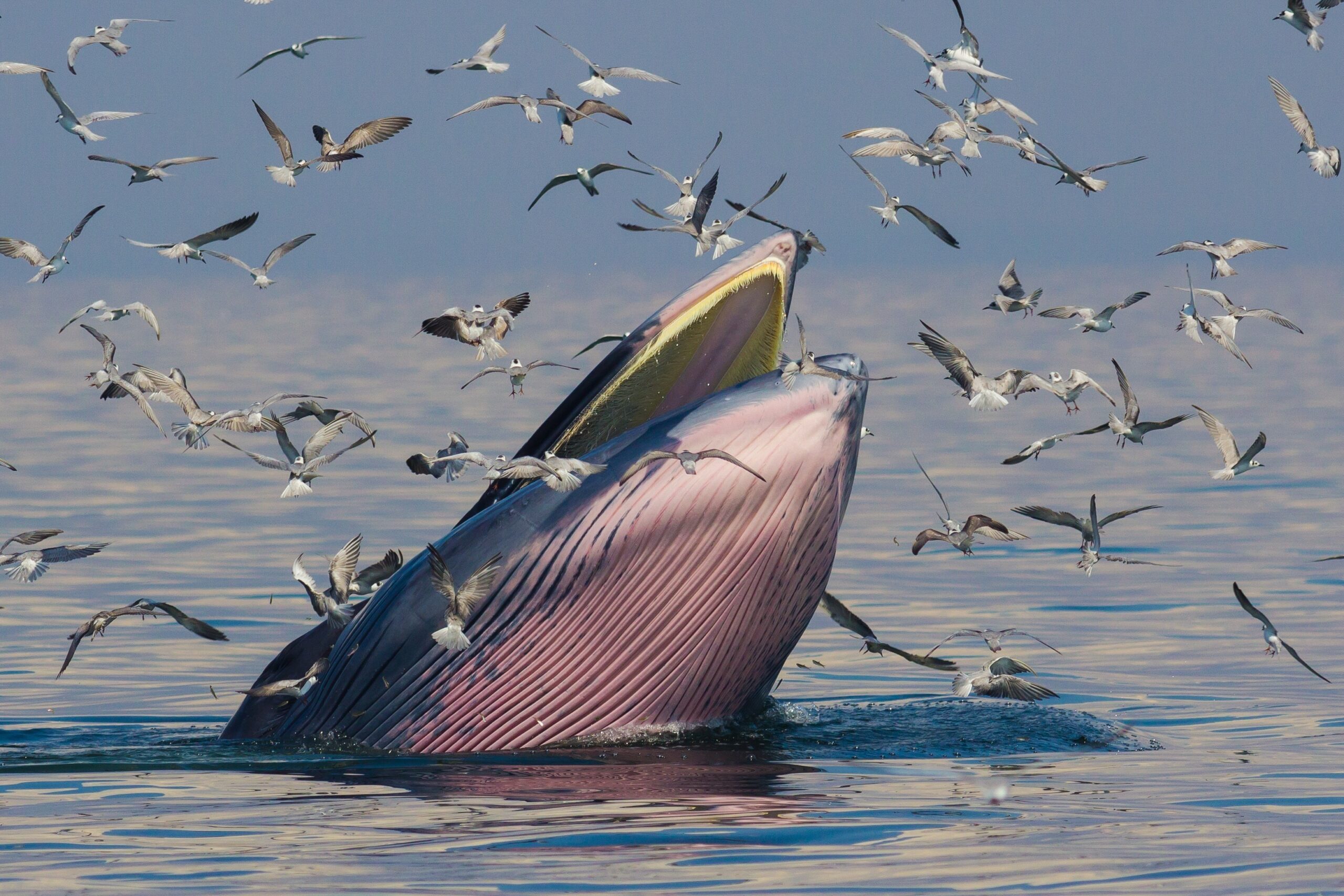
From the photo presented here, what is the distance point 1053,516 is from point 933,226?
2.12 metres

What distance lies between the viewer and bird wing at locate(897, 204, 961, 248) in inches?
513

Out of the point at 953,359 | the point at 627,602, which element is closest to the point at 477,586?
the point at 627,602

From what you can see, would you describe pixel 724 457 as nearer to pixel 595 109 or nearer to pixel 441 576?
pixel 441 576

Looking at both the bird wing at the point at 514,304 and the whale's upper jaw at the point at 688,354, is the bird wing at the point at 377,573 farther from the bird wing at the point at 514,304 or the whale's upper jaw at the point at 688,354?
the bird wing at the point at 514,304

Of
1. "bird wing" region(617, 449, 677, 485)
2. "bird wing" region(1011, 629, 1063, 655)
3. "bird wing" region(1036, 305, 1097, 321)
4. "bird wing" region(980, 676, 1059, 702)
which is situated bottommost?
"bird wing" region(1011, 629, 1063, 655)

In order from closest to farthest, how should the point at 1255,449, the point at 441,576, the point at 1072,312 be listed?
the point at 441,576 < the point at 1255,449 < the point at 1072,312

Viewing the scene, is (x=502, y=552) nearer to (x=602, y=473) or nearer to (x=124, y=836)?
(x=602, y=473)

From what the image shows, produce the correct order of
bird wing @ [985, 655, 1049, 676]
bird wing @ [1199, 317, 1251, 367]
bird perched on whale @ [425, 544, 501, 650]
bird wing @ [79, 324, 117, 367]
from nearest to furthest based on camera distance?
bird perched on whale @ [425, 544, 501, 650] → bird wing @ [985, 655, 1049, 676] → bird wing @ [79, 324, 117, 367] → bird wing @ [1199, 317, 1251, 367]

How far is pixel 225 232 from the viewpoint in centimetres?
1354

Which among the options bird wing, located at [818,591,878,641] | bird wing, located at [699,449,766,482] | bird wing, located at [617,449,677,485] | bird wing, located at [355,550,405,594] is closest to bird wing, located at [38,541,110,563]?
bird wing, located at [355,550,405,594]

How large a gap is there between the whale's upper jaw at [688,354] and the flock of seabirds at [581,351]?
7.9 inches

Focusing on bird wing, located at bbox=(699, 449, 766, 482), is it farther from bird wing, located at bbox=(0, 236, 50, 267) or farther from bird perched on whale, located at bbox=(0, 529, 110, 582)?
bird wing, located at bbox=(0, 236, 50, 267)

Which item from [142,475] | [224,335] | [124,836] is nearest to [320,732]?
[124,836]

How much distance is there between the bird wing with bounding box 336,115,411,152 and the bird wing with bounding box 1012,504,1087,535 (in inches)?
195
